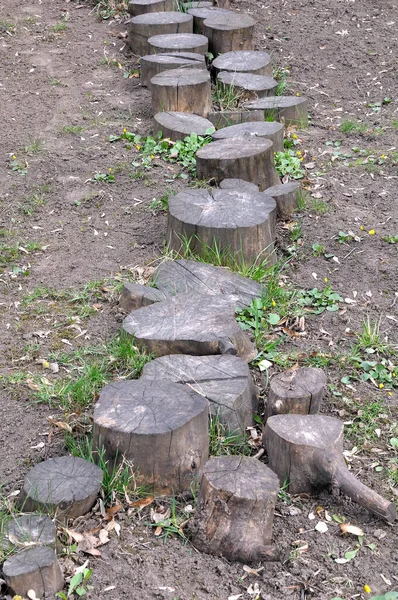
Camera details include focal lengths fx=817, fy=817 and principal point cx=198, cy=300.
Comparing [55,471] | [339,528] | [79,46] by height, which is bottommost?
[339,528]

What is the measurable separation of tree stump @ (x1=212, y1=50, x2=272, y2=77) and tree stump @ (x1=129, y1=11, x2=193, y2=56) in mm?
645

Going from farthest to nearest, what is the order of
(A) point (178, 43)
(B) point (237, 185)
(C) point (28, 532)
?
(A) point (178, 43)
(B) point (237, 185)
(C) point (28, 532)

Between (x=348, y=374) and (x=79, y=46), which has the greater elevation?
(x=79, y=46)

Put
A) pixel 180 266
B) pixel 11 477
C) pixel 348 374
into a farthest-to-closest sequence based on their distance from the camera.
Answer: pixel 180 266, pixel 348 374, pixel 11 477

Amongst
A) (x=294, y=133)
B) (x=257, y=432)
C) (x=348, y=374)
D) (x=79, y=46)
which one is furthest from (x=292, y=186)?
(x=79, y=46)

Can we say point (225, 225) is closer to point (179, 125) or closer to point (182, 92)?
point (179, 125)

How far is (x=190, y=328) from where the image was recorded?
4098 millimetres

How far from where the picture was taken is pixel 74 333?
4.57 metres

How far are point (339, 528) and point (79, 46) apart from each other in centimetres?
613

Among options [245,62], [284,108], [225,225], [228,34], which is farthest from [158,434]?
[228,34]

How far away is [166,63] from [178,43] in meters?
0.49

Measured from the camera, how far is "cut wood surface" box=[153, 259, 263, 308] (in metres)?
4.60

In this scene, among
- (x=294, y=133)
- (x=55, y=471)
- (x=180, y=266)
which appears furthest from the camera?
(x=294, y=133)

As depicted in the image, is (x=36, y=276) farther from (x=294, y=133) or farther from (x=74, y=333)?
(x=294, y=133)
